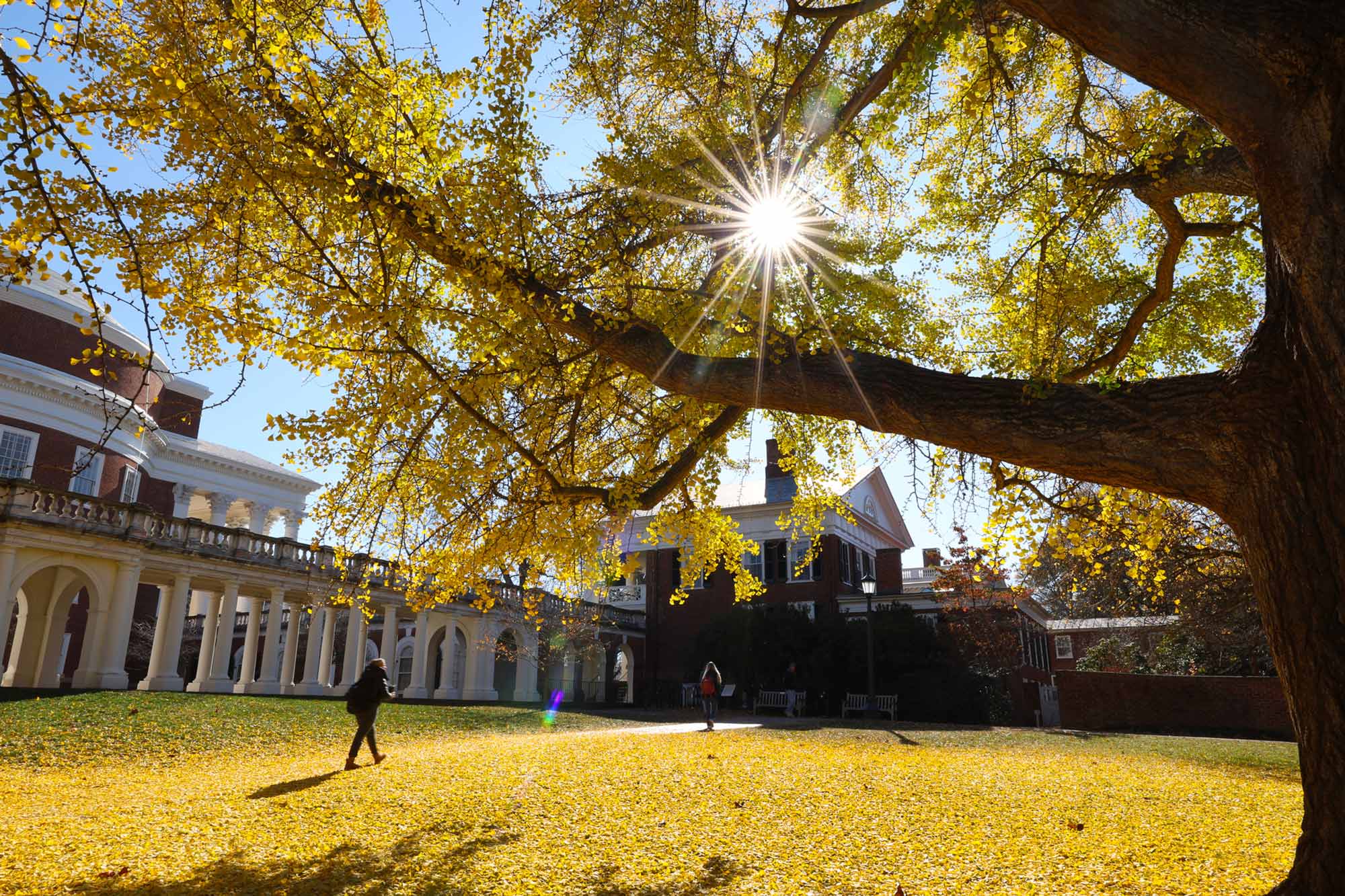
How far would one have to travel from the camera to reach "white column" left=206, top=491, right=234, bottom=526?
1459 inches

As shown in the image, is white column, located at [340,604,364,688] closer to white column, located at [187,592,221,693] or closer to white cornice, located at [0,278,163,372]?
white column, located at [187,592,221,693]

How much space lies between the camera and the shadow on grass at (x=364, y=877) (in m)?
4.83

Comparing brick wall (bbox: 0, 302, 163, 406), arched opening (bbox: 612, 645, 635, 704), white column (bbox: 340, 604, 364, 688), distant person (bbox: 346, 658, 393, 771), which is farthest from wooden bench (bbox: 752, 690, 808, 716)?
brick wall (bbox: 0, 302, 163, 406)

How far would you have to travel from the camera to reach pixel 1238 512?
460cm

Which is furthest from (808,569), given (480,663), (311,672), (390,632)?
(311,672)

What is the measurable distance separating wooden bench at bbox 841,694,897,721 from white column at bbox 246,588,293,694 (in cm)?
1856

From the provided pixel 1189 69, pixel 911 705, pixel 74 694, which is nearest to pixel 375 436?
pixel 1189 69

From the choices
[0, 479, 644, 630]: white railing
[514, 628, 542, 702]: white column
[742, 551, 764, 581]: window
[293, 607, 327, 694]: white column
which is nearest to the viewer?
[0, 479, 644, 630]: white railing

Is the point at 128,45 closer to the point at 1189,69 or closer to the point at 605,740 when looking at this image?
the point at 1189,69

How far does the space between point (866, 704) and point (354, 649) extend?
1769 cm

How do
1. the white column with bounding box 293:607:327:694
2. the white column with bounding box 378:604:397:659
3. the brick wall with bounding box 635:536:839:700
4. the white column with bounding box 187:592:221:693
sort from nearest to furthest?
the white column with bounding box 187:592:221:693
the white column with bounding box 293:607:327:694
the white column with bounding box 378:604:397:659
the brick wall with bounding box 635:536:839:700

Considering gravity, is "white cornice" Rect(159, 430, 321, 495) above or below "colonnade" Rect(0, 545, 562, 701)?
above

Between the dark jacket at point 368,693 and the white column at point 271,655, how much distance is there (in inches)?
652

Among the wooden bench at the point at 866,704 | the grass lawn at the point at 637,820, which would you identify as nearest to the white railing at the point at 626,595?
the wooden bench at the point at 866,704
